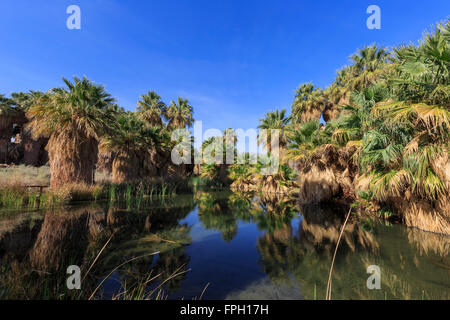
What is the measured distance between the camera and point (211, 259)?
14.1 ft

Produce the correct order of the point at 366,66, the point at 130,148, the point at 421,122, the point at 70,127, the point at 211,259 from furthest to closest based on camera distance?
1. the point at 366,66
2. the point at 130,148
3. the point at 70,127
4. the point at 421,122
5. the point at 211,259

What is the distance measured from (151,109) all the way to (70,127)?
58.9 feet

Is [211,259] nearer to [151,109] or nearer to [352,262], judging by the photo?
[352,262]

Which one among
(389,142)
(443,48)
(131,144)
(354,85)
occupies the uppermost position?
(354,85)

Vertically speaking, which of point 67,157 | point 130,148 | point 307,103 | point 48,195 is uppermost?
point 307,103

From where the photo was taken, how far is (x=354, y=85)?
20.1 metres

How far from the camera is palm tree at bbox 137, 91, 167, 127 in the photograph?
27.1 meters

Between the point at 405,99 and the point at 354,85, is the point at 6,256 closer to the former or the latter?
the point at 405,99

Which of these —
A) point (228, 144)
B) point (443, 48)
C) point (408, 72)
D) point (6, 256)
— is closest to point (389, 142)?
point (408, 72)

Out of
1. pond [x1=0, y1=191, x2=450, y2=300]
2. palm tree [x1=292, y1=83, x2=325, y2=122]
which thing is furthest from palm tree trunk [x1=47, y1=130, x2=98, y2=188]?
palm tree [x1=292, y1=83, x2=325, y2=122]

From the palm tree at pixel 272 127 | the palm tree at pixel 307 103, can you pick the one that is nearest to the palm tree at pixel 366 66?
the palm tree at pixel 307 103

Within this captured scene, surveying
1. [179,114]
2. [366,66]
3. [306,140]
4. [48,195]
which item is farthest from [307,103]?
[48,195]

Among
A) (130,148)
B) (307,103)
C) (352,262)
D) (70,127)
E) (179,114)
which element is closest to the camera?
(352,262)
